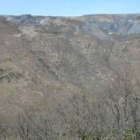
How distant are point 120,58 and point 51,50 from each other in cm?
2036

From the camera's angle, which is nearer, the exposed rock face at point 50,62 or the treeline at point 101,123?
the treeline at point 101,123

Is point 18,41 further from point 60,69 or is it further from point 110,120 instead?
point 110,120

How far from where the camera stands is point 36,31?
131750mm

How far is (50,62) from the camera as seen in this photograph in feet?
380

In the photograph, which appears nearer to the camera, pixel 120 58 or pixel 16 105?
pixel 16 105

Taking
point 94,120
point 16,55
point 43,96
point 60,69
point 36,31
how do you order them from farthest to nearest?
point 36,31
point 60,69
point 16,55
point 43,96
point 94,120

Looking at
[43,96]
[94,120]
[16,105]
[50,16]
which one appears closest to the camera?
[94,120]

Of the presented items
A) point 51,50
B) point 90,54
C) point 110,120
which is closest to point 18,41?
point 51,50

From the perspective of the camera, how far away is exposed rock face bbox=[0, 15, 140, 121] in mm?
87706

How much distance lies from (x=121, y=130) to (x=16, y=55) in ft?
236

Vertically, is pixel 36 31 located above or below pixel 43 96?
above

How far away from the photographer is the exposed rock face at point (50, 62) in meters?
87.7

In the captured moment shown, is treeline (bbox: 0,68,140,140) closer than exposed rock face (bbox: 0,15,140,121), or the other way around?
treeline (bbox: 0,68,140,140)

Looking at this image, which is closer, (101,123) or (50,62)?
(101,123)
